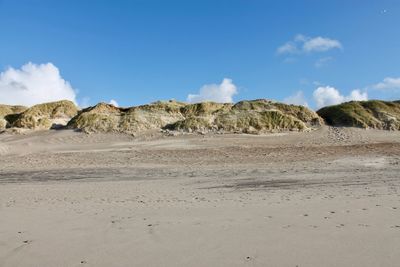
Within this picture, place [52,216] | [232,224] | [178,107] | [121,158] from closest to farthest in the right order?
[232,224] → [52,216] → [121,158] → [178,107]

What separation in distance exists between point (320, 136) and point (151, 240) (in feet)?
92.8

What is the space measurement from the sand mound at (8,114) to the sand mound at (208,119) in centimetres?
1313

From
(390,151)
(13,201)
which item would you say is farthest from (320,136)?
(13,201)

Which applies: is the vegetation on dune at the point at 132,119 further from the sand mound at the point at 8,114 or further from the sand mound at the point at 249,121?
the sand mound at the point at 8,114

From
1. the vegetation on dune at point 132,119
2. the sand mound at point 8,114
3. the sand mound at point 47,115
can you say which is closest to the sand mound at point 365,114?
the vegetation on dune at point 132,119

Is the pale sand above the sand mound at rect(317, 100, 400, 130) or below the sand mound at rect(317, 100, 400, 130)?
below

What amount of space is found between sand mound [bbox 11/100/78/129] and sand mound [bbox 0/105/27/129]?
1.13m

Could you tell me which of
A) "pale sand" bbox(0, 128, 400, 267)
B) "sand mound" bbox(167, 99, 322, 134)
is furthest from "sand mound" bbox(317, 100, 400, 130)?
"pale sand" bbox(0, 128, 400, 267)

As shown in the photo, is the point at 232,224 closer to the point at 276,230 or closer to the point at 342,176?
the point at 276,230

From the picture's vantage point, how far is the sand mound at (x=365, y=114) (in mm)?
36031

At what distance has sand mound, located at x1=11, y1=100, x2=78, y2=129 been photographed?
1682 inches

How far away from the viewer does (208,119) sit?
1410 inches

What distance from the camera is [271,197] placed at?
11289mm

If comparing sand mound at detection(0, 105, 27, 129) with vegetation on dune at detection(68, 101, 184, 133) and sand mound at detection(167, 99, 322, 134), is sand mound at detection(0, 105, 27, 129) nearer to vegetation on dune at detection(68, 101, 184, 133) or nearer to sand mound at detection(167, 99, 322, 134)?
vegetation on dune at detection(68, 101, 184, 133)
